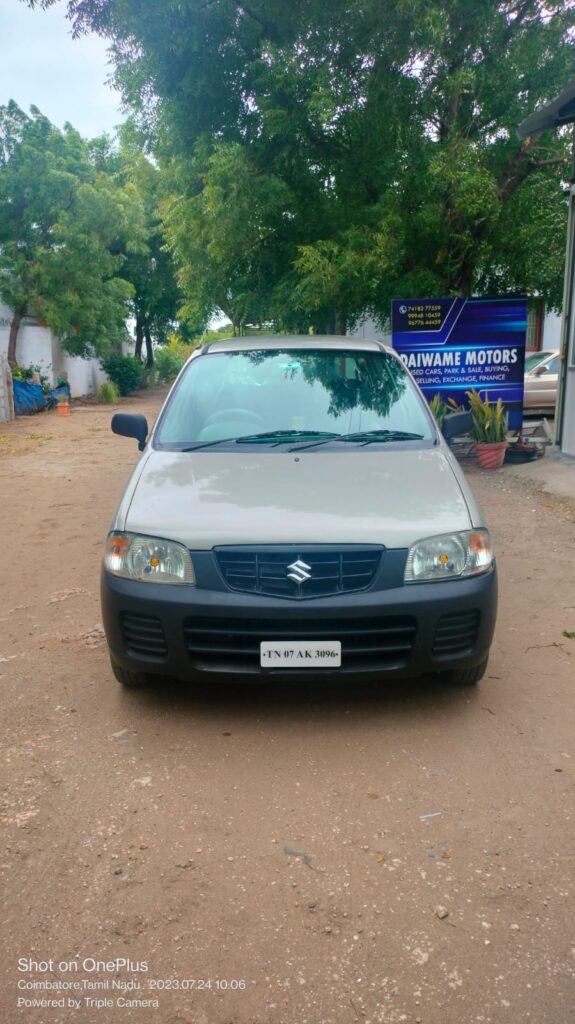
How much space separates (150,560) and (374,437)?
4.91 ft

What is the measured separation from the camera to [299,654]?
341 centimetres

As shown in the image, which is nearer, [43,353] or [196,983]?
[196,983]

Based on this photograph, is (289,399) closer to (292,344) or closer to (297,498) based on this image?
(292,344)

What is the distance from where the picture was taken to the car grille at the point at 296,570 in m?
3.38

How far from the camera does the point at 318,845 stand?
9.18 ft

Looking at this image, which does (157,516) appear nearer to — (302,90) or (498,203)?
(498,203)

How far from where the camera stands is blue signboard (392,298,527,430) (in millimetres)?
10922

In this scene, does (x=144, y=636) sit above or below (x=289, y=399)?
below

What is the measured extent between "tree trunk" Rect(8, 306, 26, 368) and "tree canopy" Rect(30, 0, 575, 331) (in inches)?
449

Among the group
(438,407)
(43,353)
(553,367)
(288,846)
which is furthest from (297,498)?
(43,353)

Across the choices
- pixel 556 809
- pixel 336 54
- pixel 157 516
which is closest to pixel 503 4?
pixel 336 54

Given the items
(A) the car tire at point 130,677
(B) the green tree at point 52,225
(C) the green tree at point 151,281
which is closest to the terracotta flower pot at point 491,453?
(A) the car tire at point 130,677

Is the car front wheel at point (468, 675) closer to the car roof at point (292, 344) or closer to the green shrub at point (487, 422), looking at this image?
the car roof at point (292, 344)

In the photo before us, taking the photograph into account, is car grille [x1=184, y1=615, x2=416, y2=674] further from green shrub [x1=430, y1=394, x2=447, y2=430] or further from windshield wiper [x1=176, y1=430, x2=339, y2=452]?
green shrub [x1=430, y1=394, x2=447, y2=430]
